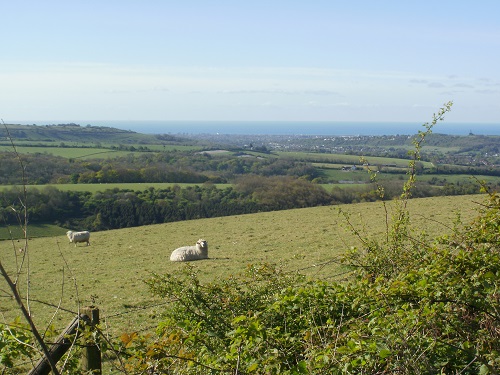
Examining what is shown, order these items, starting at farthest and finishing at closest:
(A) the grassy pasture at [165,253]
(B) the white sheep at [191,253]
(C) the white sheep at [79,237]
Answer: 1. (C) the white sheep at [79,237]
2. (B) the white sheep at [191,253]
3. (A) the grassy pasture at [165,253]

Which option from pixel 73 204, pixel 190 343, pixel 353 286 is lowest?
pixel 73 204

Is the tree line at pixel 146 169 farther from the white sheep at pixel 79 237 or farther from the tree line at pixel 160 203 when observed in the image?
the white sheep at pixel 79 237

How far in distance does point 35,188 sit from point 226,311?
166 feet

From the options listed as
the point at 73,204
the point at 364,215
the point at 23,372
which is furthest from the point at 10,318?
the point at 73,204

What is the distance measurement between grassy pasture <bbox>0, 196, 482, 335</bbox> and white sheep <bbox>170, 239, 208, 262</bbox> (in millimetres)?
438

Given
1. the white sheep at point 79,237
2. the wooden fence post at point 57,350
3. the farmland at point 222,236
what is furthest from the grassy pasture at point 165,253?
the wooden fence post at point 57,350

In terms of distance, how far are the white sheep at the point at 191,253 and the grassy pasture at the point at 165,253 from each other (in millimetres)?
438

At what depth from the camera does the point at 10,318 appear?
12.6 m

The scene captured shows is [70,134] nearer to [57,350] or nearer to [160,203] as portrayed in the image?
[160,203]

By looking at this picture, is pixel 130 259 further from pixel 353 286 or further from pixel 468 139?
pixel 468 139

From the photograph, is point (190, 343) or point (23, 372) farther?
point (23, 372)

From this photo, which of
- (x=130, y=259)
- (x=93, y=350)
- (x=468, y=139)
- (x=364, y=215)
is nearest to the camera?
(x=93, y=350)

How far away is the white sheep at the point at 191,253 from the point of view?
21.2 meters

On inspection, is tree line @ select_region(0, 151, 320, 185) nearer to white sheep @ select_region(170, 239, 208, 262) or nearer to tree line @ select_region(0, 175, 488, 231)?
tree line @ select_region(0, 175, 488, 231)
